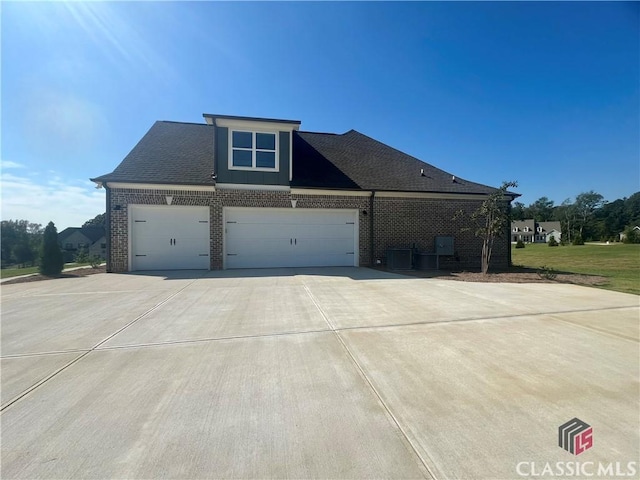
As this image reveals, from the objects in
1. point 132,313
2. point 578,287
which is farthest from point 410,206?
point 132,313

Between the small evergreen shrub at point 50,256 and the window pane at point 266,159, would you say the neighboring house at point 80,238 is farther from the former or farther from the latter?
the window pane at point 266,159

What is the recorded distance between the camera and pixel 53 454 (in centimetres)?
177

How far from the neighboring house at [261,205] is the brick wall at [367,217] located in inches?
1.5

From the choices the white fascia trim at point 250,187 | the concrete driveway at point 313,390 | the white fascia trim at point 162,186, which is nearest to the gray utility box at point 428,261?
the concrete driveway at point 313,390

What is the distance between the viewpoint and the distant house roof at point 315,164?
10.3 meters

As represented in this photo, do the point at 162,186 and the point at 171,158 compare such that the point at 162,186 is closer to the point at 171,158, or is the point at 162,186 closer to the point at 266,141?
the point at 171,158

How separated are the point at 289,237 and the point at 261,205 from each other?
167 cm

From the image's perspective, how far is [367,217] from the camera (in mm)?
11445

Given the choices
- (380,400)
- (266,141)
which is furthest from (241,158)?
(380,400)

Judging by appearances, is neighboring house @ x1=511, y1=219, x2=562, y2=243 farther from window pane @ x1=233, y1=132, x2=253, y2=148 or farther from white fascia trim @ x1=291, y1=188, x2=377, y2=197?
window pane @ x1=233, y1=132, x2=253, y2=148

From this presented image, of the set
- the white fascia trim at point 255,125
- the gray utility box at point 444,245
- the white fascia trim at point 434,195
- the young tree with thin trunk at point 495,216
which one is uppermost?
the white fascia trim at point 255,125

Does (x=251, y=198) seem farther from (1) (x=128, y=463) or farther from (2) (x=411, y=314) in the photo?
(1) (x=128, y=463)

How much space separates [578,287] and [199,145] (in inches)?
560

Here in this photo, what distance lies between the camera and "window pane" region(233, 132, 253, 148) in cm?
1064
